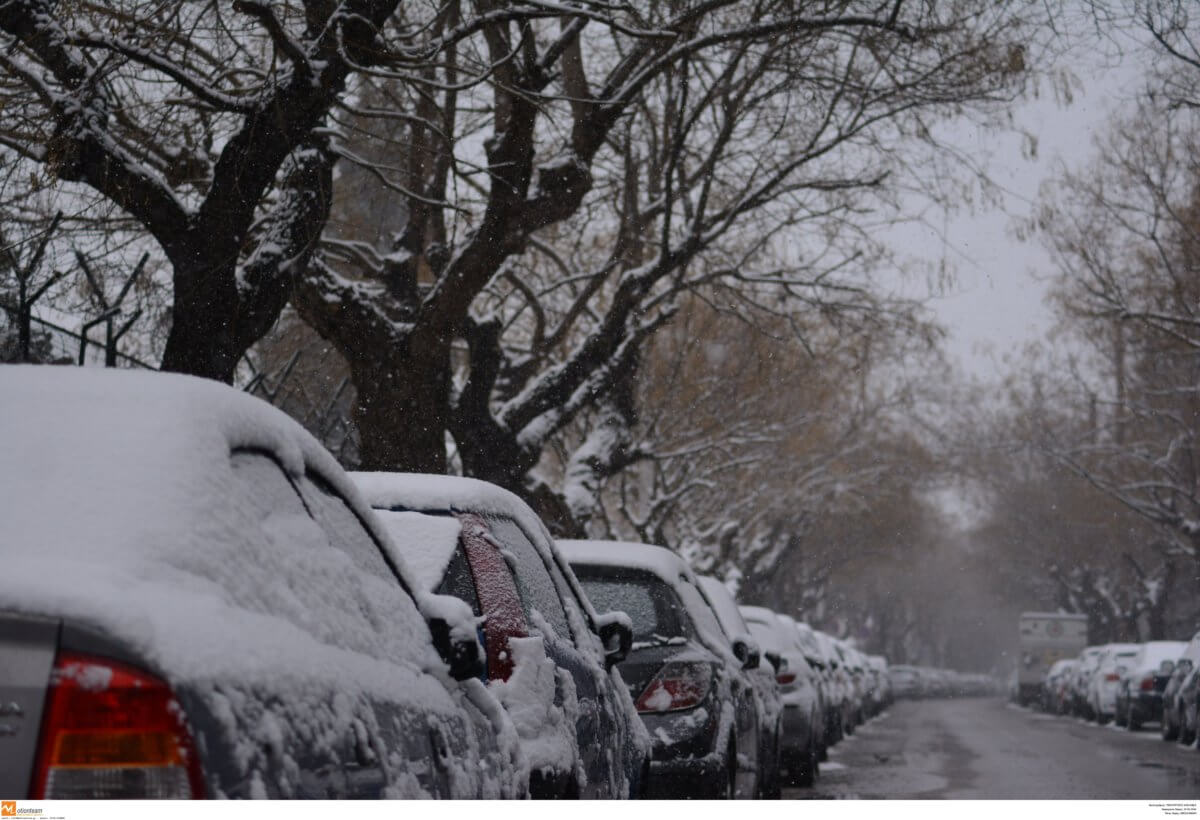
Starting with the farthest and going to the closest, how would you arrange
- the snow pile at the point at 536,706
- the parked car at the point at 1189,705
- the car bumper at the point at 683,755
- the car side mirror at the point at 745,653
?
the parked car at the point at 1189,705 < the car side mirror at the point at 745,653 < the car bumper at the point at 683,755 < the snow pile at the point at 536,706

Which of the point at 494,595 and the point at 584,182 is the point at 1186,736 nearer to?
the point at 584,182

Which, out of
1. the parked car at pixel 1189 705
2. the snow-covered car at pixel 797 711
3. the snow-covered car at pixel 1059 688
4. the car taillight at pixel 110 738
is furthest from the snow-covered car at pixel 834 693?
the car taillight at pixel 110 738

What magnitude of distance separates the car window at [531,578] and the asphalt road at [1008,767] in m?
6.71

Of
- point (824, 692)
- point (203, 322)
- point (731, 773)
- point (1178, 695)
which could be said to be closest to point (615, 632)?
point (731, 773)

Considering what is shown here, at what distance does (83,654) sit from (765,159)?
16.0 m

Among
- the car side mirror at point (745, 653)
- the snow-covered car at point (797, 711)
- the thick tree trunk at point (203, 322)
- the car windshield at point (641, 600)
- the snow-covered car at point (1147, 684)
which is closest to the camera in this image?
the car windshield at point (641, 600)

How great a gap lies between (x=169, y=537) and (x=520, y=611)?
2749 millimetres

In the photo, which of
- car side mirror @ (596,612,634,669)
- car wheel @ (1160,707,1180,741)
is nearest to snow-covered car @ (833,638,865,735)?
car wheel @ (1160,707,1180,741)

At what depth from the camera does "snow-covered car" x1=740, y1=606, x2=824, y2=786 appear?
15008 millimetres

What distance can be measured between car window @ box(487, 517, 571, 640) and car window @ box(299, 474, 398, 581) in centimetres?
139

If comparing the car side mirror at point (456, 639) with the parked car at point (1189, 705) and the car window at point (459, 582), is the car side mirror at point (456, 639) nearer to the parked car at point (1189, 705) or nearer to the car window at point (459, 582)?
the car window at point (459, 582)

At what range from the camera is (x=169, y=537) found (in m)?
2.64

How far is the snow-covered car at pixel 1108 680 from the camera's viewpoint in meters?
33.0

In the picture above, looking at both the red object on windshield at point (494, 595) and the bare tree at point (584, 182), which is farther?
the bare tree at point (584, 182)
